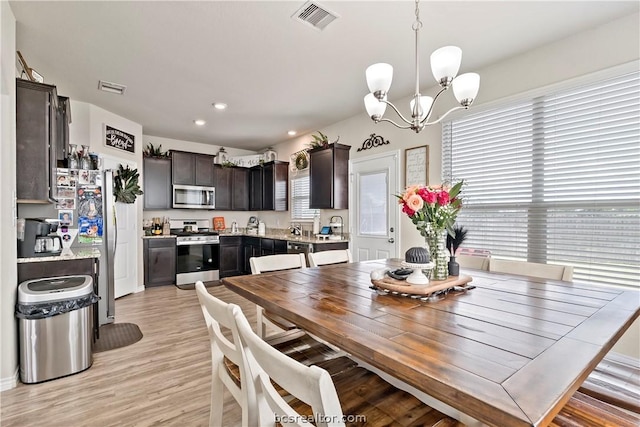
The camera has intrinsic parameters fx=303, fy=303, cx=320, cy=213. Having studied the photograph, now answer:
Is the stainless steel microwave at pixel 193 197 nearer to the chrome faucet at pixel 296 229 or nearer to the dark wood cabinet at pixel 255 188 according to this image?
the dark wood cabinet at pixel 255 188

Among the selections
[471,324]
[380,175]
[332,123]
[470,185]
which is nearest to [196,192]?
[332,123]

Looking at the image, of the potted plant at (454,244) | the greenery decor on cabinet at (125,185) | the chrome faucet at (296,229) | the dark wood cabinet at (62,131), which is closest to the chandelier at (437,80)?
the potted plant at (454,244)

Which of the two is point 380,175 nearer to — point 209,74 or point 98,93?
point 209,74

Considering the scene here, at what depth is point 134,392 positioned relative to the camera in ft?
6.73

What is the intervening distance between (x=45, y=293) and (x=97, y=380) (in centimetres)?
74

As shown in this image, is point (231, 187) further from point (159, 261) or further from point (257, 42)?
point (257, 42)

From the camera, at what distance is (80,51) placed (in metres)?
2.69

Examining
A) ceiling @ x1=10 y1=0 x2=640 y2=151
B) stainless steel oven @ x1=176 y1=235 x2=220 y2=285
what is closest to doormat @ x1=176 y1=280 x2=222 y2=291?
stainless steel oven @ x1=176 y1=235 x2=220 y2=285

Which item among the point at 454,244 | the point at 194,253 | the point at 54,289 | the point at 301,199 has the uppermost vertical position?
the point at 301,199

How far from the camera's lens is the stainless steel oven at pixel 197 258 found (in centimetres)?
517

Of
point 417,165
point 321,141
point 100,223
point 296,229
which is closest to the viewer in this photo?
point 100,223

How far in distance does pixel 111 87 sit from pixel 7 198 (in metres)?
1.90

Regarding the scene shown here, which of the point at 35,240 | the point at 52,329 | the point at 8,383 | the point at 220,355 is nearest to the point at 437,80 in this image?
the point at 220,355

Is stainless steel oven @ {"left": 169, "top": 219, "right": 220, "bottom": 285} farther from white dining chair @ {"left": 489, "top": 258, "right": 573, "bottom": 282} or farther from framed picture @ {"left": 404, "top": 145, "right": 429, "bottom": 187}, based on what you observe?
white dining chair @ {"left": 489, "top": 258, "right": 573, "bottom": 282}
